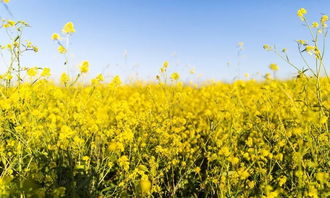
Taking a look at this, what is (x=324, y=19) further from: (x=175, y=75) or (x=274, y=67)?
(x=175, y=75)

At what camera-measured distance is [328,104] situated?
3508 mm

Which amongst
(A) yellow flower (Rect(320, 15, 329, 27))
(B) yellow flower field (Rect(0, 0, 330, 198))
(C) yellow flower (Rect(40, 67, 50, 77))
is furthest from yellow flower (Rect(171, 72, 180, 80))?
(A) yellow flower (Rect(320, 15, 329, 27))

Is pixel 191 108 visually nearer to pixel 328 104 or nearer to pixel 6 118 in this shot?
pixel 328 104

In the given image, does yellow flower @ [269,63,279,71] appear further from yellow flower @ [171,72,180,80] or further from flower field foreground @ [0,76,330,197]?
yellow flower @ [171,72,180,80]

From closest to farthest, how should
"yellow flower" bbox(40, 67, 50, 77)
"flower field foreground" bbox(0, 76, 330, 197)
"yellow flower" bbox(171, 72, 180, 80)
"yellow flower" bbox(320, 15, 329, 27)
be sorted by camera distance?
"flower field foreground" bbox(0, 76, 330, 197) < "yellow flower" bbox(320, 15, 329, 27) < "yellow flower" bbox(40, 67, 50, 77) < "yellow flower" bbox(171, 72, 180, 80)

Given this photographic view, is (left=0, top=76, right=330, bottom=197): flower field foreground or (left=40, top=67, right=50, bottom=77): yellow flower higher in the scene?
(left=40, top=67, right=50, bottom=77): yellow flower

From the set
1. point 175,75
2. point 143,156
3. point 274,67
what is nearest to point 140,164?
point 143,156

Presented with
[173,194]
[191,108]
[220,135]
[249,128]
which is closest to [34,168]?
[173,194]

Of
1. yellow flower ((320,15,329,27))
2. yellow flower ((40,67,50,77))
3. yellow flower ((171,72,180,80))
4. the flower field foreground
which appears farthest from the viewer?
yellow flower ((171,72,180,80))

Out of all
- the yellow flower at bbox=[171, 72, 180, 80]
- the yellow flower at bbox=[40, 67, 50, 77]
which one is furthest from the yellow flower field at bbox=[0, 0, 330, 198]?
the yellow flower at bbox=[171, 72, 180, 80]

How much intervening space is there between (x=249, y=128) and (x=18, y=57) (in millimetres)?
2497

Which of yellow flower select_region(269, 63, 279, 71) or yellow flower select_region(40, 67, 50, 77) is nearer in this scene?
yellow flower select_region(269, 63, 279, 71)

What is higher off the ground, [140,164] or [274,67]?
[274,67]

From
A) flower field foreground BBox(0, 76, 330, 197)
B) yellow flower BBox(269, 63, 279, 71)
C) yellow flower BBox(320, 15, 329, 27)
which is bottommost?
flower field foreground BBox(0, 76, 330, 197)
